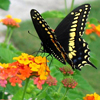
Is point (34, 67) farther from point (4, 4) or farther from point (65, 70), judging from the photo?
point (4, 4)

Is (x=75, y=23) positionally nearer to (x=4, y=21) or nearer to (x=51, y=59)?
(x=51, y=59)

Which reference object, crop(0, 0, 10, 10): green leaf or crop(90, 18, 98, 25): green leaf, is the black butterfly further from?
crop(90, 18, 98, 25): green leaf

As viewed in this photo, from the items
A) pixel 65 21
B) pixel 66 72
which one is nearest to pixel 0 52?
pixel 66 72

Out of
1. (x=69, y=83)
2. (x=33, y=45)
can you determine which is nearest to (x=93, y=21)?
(x=69, y=83)

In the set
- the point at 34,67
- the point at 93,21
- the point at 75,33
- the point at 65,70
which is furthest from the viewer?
the point at 93,21

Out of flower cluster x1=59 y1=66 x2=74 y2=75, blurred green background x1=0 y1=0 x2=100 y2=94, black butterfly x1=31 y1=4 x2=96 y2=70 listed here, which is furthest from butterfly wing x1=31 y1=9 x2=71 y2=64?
blurred green background x1=0 y1=0 x2=100 y2=94

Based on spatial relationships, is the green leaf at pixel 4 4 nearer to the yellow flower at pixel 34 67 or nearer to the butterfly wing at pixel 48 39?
the butterfly wing at pixel 48 39

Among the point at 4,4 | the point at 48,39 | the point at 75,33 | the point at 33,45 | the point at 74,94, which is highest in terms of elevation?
the point at 33,45
